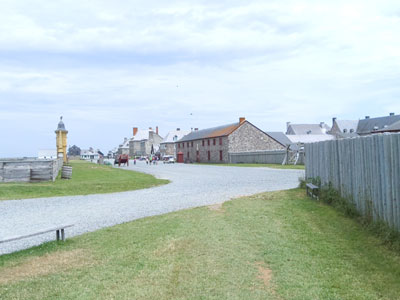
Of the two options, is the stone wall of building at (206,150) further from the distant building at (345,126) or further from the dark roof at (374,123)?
the distant building at (345,126)

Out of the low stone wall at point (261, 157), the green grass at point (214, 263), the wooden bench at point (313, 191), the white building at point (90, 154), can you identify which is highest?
the white building at point (90, 154)

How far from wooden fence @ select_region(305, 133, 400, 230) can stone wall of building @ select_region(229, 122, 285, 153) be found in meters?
47.9

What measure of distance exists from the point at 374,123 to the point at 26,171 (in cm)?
7928

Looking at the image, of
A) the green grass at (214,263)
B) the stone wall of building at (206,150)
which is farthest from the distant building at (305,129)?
the green grass at (214,263)

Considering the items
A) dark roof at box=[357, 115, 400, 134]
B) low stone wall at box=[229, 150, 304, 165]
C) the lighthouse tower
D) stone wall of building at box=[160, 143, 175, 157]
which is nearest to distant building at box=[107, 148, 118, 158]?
stone wall of building at box=[160, 143, 175, 157]

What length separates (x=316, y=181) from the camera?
13.4 m

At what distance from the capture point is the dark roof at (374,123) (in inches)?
3102

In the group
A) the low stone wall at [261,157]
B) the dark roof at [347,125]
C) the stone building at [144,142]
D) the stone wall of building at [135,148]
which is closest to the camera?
the low stone wall at [261,157]

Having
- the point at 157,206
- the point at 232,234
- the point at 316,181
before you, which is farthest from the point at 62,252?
the point at 316,181

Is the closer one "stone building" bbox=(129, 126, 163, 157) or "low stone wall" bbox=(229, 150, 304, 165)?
"low stone wall" bbox=(229, 150, 304, 165)

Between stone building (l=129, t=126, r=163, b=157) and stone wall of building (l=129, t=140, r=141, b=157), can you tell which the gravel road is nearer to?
stone building (l=129, t=126, r=163, b=157)

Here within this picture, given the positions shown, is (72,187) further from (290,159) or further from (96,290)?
(290,159)

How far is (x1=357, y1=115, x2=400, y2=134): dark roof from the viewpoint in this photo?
78.8 m

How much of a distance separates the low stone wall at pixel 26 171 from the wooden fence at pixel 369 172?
53.2 ft
